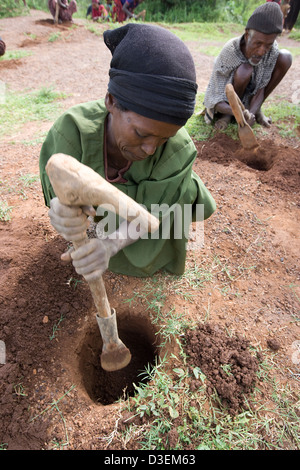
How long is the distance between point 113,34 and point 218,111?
8.53 feet

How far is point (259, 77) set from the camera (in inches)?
135

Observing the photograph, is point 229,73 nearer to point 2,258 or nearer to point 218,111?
point 218,111

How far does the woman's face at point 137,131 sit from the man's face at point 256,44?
2.38 meters

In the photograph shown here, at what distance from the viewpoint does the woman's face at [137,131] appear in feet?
3.95

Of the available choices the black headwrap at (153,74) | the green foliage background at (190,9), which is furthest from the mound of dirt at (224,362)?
the green foliage background at (190,9)

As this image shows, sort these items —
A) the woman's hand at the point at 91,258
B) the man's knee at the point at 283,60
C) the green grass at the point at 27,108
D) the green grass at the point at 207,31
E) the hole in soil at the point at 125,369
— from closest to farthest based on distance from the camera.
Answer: the woman's hand at the point at 91,258 < the hole in soil at the point at 125,369 < the man's knee at the point at 283,60 < the green grass at the point at 27,108 < the green grass at the point at 207,31

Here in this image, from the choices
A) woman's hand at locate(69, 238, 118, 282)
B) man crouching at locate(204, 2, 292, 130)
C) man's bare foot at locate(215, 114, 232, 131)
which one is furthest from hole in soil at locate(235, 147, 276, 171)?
woman's hand at locate(69, 238, 118, 282)

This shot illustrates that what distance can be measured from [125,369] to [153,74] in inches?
67.4

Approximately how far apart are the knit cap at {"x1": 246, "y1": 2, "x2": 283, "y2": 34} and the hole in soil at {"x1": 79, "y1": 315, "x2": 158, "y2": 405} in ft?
9.37

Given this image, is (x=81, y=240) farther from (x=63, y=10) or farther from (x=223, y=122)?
(x=63, y=10)

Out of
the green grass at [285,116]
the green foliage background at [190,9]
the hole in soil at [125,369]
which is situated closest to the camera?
the hole in soil at [125,369]
